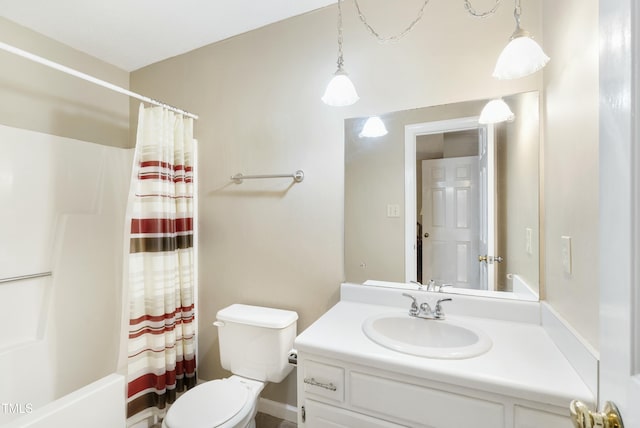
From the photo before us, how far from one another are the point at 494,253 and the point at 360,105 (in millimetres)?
982

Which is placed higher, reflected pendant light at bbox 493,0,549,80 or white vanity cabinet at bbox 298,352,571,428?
reflected pendant light at bbox 493,0,549,80

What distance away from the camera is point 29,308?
1710mm

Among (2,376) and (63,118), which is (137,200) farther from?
(2,376)

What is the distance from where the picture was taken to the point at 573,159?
3.12 feet

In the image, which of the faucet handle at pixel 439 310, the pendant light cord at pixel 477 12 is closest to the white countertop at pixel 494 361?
the faucet handle at pixel 439 310

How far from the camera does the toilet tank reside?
158cm

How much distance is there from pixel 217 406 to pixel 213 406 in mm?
18

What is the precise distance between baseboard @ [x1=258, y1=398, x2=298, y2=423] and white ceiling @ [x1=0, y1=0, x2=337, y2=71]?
7.56ft

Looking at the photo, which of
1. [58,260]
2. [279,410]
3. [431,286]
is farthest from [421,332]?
[58,260]

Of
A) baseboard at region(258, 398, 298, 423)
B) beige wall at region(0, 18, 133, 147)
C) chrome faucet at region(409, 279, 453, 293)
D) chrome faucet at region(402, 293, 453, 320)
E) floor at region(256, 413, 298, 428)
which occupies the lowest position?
floor at region(256, 413, 298, 428)

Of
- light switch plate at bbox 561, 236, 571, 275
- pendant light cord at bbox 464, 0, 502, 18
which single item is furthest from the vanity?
pendant light cord at bbox 464, 0, 502, 18

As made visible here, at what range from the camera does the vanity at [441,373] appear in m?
0.85

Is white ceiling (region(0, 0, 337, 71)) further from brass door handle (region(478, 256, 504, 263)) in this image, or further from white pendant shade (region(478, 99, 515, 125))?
brass door handle (region(478, 256, 504, 263))

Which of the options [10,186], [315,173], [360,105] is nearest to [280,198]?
→ [315,173]
